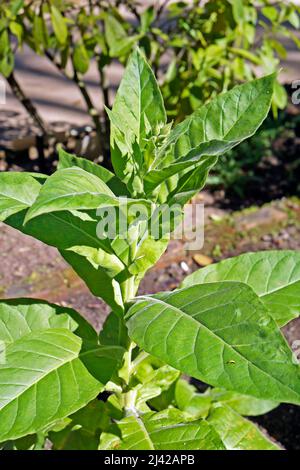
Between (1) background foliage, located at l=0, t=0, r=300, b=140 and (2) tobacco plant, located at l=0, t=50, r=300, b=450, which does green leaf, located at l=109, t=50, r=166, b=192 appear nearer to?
(2) tobacco plant, located at l=0, t=50, r=300, b=450

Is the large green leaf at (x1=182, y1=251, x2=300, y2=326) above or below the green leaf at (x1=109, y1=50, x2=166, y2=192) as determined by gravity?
below

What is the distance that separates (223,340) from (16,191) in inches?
24.2

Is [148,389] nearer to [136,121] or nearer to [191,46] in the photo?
[136,121]

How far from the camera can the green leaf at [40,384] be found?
1.35 metres

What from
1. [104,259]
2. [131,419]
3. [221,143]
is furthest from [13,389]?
[221,143]

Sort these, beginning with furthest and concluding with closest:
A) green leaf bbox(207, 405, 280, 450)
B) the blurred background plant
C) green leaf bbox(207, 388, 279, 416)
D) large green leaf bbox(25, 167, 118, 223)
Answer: the blurred background plant → green leaf bbox(207, 388, 279, 416) → green leaf bbox(207, 405, 280, 450) → large green leaf bbox(25, 167, 118, 223)

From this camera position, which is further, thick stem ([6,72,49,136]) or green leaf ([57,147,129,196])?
thick stem ([6,72,49,136])

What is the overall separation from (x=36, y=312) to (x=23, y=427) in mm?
497

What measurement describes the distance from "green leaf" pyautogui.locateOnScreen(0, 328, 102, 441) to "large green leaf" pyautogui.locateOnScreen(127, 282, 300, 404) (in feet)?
0.57

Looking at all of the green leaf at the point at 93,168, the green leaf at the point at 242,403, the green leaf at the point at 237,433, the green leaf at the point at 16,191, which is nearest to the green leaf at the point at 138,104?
the green leaf at the point at 93,168

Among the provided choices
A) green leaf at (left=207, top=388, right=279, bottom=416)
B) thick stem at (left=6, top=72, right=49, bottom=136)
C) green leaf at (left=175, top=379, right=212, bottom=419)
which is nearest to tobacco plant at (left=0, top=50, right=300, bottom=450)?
green leaf at (left=175, top=379, right=212, bottom=419)

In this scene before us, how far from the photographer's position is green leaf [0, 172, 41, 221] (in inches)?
59.1

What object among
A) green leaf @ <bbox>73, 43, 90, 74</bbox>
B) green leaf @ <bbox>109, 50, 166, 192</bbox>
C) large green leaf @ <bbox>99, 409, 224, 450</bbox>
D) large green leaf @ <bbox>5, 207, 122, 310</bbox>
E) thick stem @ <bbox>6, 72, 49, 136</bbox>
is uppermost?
green leaf @ <bbox>109, 50, 166, 192</bbox>

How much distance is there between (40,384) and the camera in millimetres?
1428
